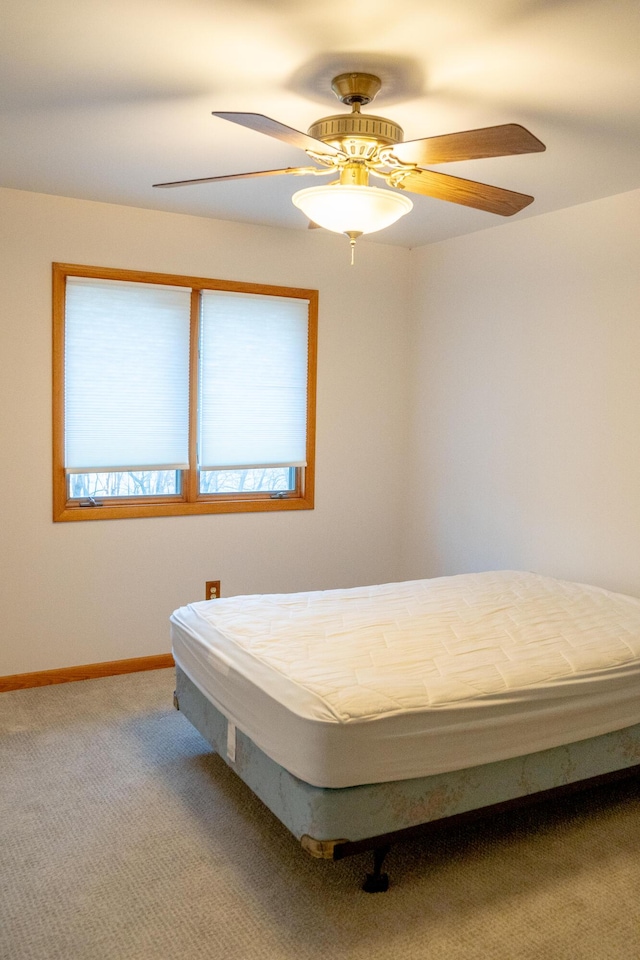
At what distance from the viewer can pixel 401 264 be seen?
5.01m

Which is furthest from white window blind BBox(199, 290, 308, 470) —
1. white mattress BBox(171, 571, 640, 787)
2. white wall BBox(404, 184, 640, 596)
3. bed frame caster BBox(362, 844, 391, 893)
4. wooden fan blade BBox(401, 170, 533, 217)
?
bed frame caster BBox(362, 844, 391, 893)

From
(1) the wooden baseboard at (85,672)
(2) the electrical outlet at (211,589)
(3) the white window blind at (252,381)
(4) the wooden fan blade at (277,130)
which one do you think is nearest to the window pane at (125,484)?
(3) the white window blind at (252,381)

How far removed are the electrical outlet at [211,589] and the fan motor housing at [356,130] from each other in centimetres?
270

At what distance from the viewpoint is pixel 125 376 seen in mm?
4195

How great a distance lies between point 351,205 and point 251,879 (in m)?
2.02

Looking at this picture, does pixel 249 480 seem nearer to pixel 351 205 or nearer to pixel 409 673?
pixel 409 673

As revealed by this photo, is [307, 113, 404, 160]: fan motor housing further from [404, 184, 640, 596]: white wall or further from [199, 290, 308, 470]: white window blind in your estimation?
[199, 290, 308, 470]: white window blind

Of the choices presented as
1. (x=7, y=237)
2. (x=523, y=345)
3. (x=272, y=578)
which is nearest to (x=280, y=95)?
(x=7, y=237)

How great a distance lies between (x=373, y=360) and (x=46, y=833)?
3210mm

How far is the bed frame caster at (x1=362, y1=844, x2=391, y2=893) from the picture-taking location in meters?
2.38

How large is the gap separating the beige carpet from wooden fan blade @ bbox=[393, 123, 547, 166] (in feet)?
6.89

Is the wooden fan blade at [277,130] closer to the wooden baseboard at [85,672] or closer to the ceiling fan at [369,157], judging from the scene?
the ceiling fan at [369,157]

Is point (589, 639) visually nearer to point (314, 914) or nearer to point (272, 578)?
point (314, 914)

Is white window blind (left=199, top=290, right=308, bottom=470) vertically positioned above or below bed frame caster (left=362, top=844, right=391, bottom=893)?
above
